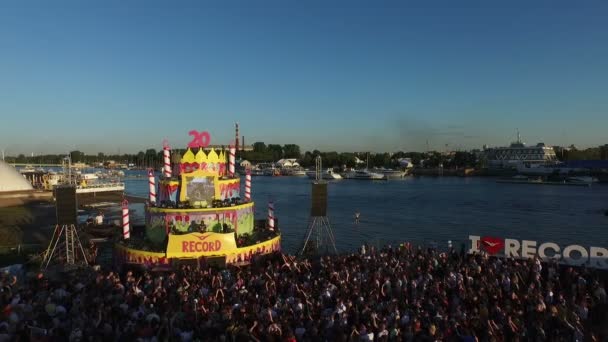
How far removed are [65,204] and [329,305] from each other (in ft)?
56.5

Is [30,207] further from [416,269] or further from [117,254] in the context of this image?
[416,269]

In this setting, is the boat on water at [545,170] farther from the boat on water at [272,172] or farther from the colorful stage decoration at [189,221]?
the colorful stage decoration at [189,221]

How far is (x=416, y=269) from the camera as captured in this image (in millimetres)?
18484

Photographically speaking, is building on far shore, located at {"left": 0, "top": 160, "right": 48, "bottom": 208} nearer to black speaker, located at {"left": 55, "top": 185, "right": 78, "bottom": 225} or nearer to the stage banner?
black speaker, located at {"left": 55, "top": 185, "right": 78, "bottom": 225}

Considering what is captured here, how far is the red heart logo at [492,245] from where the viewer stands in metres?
21.7

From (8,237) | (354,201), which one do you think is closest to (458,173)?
(354,201)

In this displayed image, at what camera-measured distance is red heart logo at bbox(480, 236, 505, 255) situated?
21.7 m

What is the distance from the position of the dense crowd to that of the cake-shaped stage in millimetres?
3872

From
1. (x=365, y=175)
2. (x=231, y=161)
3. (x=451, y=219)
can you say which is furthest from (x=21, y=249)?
(x=365, y=175)

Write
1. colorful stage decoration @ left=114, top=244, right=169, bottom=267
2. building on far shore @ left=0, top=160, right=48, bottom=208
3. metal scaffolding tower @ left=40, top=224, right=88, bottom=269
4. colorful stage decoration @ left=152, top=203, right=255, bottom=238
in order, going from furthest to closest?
building on far shore @ left=0, top=160, right=48, bottom=208 → colorful stage decoration @ left=152, top=203, right=255, bottom=238 → metal scaffolding tower @ left=40, top=224, right=88, bottom=269 → colorful stage decoration @ left=114, top=244, right=169, bottom=267

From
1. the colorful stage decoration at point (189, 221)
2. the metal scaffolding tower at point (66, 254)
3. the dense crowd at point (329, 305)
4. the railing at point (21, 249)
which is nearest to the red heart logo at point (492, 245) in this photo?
the dense crowd at point (329, 305)

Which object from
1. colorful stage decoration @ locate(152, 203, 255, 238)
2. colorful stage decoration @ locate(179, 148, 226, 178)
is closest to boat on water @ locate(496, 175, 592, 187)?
colorful stage decoration @ locate(179, 148, 226, 178)

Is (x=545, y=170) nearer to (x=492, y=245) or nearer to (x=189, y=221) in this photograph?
(x=492, y=245)

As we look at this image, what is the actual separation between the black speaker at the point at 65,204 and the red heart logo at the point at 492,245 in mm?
21298
